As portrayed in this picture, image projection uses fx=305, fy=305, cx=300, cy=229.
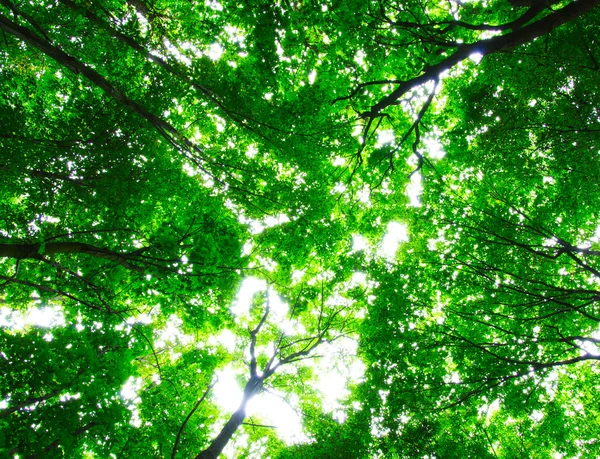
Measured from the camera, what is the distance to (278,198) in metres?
7.47

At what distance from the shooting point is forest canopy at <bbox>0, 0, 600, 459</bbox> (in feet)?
15.0

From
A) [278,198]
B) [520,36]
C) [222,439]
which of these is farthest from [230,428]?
[520,36]

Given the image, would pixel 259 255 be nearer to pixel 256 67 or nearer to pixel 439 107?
pixel 256 67

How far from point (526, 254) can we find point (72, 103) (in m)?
10.4

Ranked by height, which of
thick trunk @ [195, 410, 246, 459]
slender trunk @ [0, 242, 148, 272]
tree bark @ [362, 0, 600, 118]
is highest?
tree bark @ [362, 0, 600, 118]

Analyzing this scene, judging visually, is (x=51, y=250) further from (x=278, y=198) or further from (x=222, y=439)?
(x=222, y=439)

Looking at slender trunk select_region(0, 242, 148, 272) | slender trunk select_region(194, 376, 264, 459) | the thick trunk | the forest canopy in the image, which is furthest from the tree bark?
the thick trunk

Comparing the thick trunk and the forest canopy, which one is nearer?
the forest canopy

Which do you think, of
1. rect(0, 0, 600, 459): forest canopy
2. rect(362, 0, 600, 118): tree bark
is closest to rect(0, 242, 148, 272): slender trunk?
rect(0, 0, 600, 459): forest canopy

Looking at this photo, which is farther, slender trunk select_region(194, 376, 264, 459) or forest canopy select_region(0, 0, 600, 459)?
slender trunk select_region(194, 376, 264, 459)

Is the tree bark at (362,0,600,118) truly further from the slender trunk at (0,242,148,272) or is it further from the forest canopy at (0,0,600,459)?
the slender trunk at (0,242,148,272)

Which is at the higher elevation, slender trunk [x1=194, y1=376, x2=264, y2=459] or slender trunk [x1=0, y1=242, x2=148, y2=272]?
slender trunk [x1=0, y1=242, x2=148, y2=272]

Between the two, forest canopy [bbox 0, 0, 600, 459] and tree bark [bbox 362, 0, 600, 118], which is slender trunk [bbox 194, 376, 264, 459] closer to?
forest canopy [bbox 0, 0, 600, 459]

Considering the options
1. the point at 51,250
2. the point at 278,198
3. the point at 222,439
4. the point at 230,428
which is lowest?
the point at 222,439
